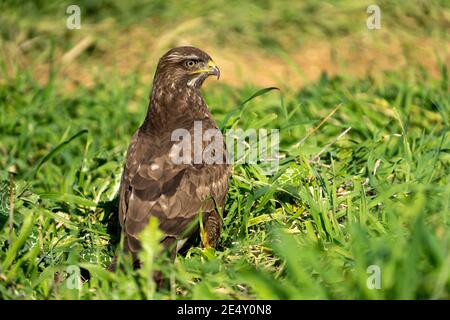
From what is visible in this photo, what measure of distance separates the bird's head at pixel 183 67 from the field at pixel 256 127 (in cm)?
51

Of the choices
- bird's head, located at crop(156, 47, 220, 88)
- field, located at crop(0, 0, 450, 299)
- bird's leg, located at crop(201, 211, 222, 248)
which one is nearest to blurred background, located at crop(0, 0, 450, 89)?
field, located at crop(0, 0, 450, 299)

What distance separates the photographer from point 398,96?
797 centimetres

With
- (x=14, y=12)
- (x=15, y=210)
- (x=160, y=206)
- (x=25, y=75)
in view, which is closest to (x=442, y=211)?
(x=160, y=206)

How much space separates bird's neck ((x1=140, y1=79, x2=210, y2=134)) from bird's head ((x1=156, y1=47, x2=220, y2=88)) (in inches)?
1.5

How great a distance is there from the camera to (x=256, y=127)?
6.86 meters

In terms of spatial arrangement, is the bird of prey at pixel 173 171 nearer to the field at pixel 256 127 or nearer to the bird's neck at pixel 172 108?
the bird's neck at pixel 172 108

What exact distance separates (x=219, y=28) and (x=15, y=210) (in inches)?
203

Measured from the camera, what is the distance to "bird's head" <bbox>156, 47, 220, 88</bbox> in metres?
6.23

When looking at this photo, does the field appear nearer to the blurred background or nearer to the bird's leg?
the blurred background

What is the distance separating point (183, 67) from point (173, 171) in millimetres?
1041

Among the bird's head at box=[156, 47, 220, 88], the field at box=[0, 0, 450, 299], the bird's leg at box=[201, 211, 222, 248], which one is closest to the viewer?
the field at box=[0, 0, 450, 299]

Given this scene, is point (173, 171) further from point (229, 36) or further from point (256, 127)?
point (229, 36)

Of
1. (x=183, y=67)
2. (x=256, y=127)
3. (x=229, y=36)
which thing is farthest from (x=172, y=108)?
(x=229, y=36)

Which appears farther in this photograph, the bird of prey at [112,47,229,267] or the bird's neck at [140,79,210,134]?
the bird's neck at [140,79,210,134]
